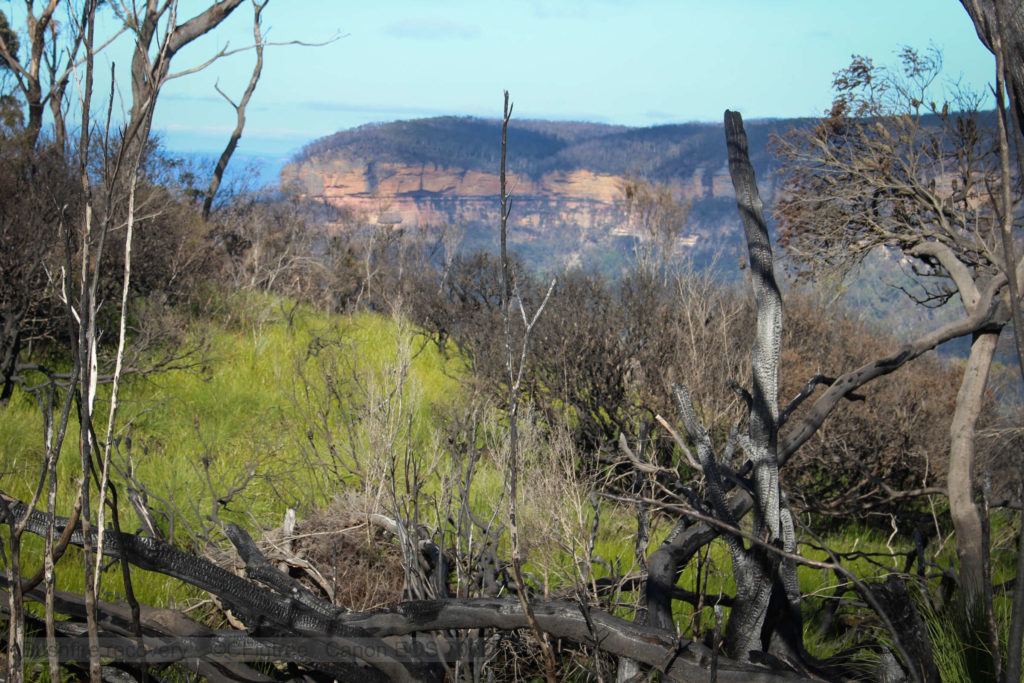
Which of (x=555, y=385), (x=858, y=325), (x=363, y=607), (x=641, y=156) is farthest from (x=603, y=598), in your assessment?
(x=641, y=156)

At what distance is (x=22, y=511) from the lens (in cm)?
231

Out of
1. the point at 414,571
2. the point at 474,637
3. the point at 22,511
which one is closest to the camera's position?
the point at 22,511

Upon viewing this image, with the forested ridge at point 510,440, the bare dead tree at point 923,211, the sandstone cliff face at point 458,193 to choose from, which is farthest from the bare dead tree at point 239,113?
the sandstone cliff face at point 458,193

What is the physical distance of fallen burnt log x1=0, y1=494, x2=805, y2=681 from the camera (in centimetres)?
217

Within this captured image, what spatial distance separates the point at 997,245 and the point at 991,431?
2056mm

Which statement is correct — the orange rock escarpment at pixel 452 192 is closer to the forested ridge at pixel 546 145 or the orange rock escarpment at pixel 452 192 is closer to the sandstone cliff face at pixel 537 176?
the sandstone cliff face at pixel 537 176

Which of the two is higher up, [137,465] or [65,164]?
[65,164]

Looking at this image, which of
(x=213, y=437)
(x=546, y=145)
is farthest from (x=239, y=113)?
(x=546, y=145)

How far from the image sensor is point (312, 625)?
2.32 metres

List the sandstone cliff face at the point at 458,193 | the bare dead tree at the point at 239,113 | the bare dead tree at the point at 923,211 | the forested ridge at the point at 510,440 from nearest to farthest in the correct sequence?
the forested ridge at the point at 510,440 < the bare dead tree at the point at 923,211 < the bare dead tree at the point at 239,113 < the sandstone cliff face at the point at 458,193

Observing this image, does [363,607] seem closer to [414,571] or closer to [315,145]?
[414,571]

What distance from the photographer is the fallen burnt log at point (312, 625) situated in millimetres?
2170

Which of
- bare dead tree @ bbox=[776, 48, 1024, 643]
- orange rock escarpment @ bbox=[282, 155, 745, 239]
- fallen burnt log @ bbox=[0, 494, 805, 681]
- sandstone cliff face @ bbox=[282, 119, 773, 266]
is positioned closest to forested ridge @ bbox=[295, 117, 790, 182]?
sandstone cliff face @ bbox=[282, 119, 773, 266]

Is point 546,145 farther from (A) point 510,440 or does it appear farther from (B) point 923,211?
(A) point 510,440
